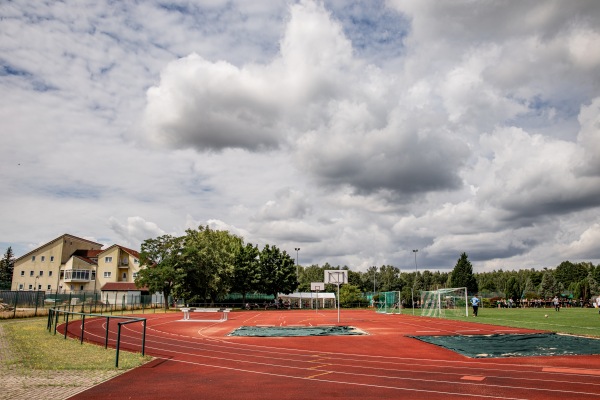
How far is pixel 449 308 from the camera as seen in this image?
1993 inches

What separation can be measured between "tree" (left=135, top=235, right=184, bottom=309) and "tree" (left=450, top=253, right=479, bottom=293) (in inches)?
2805

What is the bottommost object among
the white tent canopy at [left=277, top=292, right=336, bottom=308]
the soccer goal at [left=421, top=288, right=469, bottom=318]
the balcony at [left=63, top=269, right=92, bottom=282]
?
the white tent canopy at [left=277, top=292, right=336, bottom=308]

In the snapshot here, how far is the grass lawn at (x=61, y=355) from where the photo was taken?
1288 cm

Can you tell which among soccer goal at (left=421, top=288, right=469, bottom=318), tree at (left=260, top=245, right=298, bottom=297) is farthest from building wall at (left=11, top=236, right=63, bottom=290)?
soccer goal at (left=421, top=288, right=469, bottom=318)

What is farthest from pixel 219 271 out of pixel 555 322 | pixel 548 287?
pixel 548 287

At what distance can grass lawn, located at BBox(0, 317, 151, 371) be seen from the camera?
1288 centimetres

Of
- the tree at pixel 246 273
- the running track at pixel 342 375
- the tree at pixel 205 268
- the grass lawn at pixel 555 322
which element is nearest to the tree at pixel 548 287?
the grass lawn at pixel 555 322

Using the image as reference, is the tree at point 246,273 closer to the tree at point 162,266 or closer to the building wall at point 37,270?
the tree at point 162,266

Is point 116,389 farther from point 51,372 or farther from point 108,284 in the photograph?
point 108,284

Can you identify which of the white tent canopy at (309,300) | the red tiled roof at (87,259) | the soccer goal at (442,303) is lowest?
the white tent canopy at (309,300)

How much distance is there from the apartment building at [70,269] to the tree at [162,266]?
21009 mm

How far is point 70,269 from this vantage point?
249ft

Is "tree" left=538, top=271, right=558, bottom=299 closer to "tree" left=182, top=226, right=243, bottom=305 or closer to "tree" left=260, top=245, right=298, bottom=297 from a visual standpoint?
"tree" left=260, top=245, right=298, bottom=297

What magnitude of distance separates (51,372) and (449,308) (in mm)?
46047
